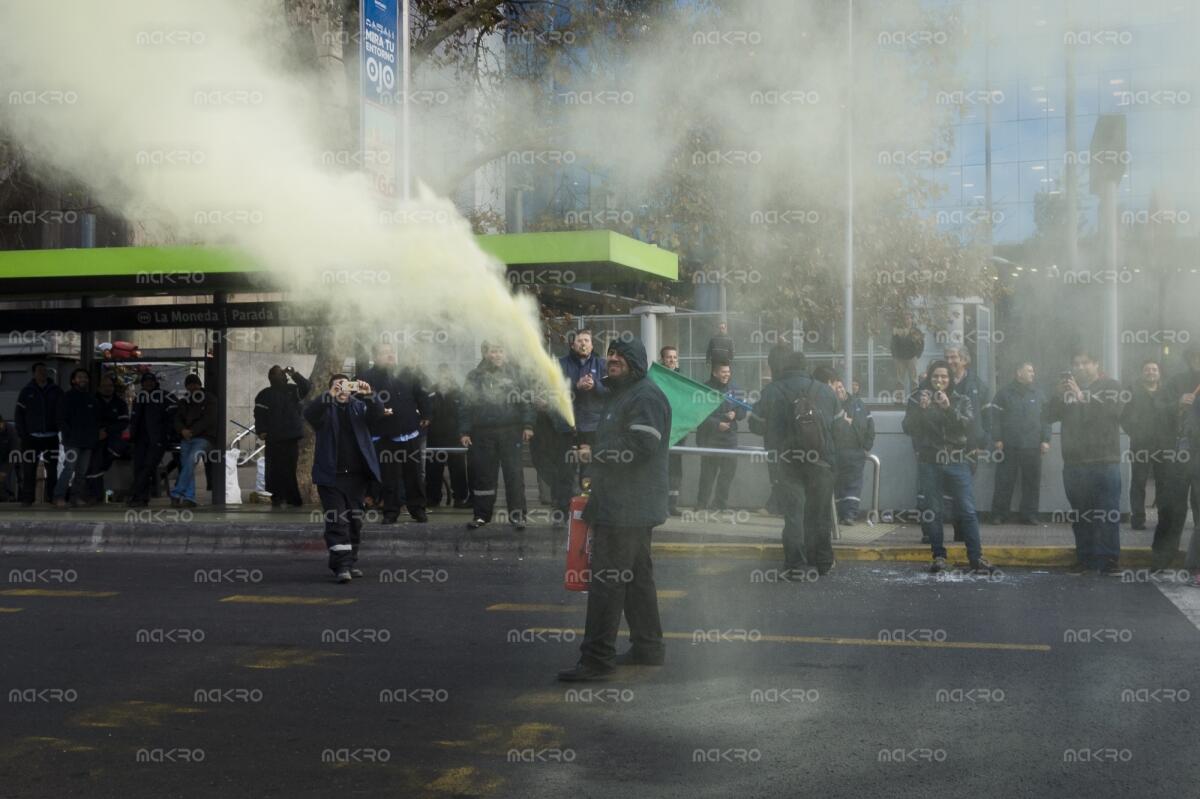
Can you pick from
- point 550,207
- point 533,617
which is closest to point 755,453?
point 533,617

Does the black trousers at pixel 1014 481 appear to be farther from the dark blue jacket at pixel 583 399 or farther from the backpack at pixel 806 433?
the dark blue jacket at pixel 583 399

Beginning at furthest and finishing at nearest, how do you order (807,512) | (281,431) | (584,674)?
(281,431) → (807,512) → (584,674)

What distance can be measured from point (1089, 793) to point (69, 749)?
4010 mm

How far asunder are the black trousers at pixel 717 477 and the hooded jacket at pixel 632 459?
682 cm

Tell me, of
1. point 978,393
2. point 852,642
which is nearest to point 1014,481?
point 978,393

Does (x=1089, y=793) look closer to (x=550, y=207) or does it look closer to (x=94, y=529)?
(x=94, y=529)

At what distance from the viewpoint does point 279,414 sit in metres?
15.7

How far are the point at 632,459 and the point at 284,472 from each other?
934cm

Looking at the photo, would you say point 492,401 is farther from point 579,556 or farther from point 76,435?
point 76,435

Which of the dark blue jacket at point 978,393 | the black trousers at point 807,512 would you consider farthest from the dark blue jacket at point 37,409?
the dark blue jacket at point 978,393

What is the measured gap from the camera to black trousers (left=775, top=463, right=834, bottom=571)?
34.8 ft

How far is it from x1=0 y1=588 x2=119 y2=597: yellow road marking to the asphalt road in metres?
0.06

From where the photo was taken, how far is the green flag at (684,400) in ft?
40.4

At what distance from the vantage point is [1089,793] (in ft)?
15.9
